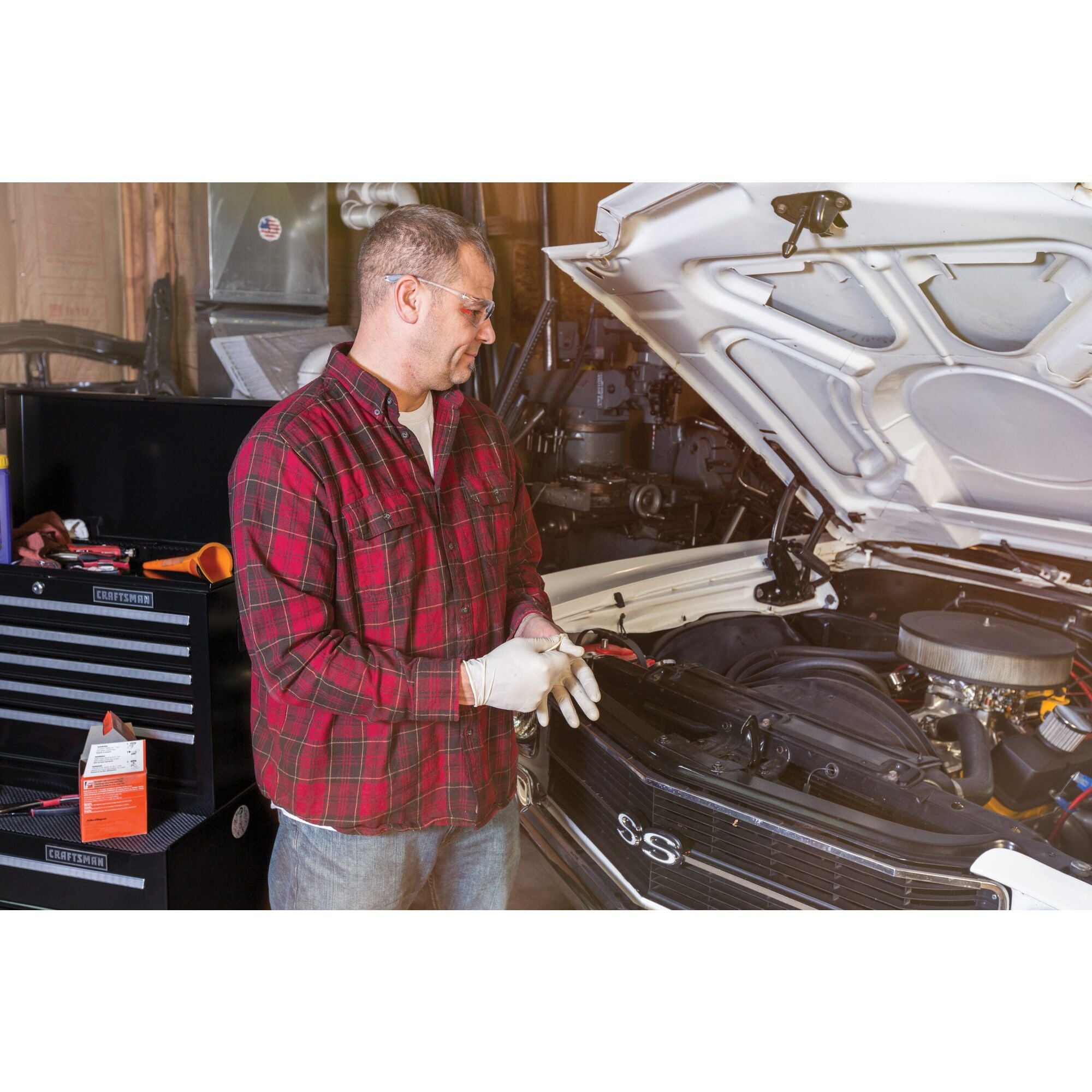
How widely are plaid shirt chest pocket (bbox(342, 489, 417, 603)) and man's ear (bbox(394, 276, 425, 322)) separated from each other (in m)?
0.25

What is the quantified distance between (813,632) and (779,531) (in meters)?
0.26

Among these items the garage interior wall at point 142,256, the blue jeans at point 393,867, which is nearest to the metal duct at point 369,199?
the garage interior wall at point 142,256

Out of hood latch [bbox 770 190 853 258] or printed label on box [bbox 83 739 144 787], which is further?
printed label on box [bbox 83 739 144 787]

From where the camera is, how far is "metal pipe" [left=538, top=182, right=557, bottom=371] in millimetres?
3404

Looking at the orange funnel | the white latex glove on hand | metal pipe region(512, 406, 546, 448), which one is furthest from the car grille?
metal pipe region(512, 406, 546, 448)

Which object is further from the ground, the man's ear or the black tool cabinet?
the man's ear

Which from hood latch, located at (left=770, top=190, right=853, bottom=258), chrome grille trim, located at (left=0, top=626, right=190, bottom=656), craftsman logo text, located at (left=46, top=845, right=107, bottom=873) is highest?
hood latch, located at (left=770, top=190, right=853, bottom=258)

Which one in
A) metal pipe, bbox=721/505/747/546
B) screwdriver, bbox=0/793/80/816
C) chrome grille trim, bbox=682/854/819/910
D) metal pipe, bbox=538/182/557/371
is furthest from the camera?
metal pipe, bbox=538/182/557/371

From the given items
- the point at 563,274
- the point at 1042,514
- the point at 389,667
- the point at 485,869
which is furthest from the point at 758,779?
the point at 563,274

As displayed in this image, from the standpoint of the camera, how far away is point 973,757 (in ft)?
5.11

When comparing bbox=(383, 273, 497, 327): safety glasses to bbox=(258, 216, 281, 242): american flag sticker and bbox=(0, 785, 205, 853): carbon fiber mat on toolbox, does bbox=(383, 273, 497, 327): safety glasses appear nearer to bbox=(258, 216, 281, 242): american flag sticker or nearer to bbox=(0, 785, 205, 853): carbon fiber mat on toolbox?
bbox=(0, 785, 205, 853): carbon fiber mat on toolbox

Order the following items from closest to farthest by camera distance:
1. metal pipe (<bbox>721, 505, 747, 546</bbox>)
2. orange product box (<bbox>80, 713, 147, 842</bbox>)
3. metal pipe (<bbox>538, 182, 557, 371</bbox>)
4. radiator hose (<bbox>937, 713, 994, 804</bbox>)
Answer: radiator hose (<bbox>937, 713, 994, 804</bbox>) < orange product box (<bbox>80, 713, 147, 842</bbox>) < metal pipe (<bbox>721, 505, 747, 546</bbox>) < metal pipe (<bbox>538, 182, 557, 371</bbox>)

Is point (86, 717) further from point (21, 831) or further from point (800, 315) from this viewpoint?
point (800, 315)

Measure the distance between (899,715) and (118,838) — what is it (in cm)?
141
